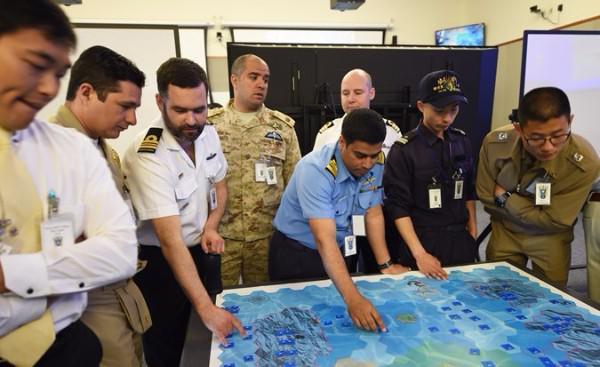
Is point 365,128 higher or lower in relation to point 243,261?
higher

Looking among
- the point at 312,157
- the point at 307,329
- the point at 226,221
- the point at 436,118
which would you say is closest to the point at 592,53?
the point at 436,118

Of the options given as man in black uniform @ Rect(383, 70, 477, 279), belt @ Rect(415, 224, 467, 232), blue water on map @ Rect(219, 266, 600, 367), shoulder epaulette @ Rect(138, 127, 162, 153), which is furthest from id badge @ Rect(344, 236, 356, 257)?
shoulder epaulette @ Rect(138, 127, 162, 153)

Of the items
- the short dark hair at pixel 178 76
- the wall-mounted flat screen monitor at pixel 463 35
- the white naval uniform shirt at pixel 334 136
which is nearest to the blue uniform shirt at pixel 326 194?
the short dark hair at pixel 178 76

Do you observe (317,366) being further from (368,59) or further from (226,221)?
(368,59)

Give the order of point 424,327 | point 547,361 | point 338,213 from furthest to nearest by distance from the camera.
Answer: point 338,213, point 424,327, point 547,361

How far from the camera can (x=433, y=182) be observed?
169 cm

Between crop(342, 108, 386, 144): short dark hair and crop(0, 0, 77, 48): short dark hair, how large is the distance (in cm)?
86

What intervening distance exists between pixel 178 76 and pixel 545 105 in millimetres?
1365

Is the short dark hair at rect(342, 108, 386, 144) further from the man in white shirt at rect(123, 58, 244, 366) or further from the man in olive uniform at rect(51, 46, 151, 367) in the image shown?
the man in olive uniform at rect(51, 46, 151, 367)

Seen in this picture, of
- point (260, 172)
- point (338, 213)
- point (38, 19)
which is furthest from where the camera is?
point (260, 172)

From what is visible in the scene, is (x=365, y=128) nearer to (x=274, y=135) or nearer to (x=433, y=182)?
(x=433, y=182)

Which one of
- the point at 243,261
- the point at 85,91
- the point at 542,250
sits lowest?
the point at 243,261

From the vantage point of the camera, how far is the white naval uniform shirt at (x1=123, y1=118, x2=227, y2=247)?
129cm

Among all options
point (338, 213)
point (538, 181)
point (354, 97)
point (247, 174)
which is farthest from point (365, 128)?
point (354, 97)
